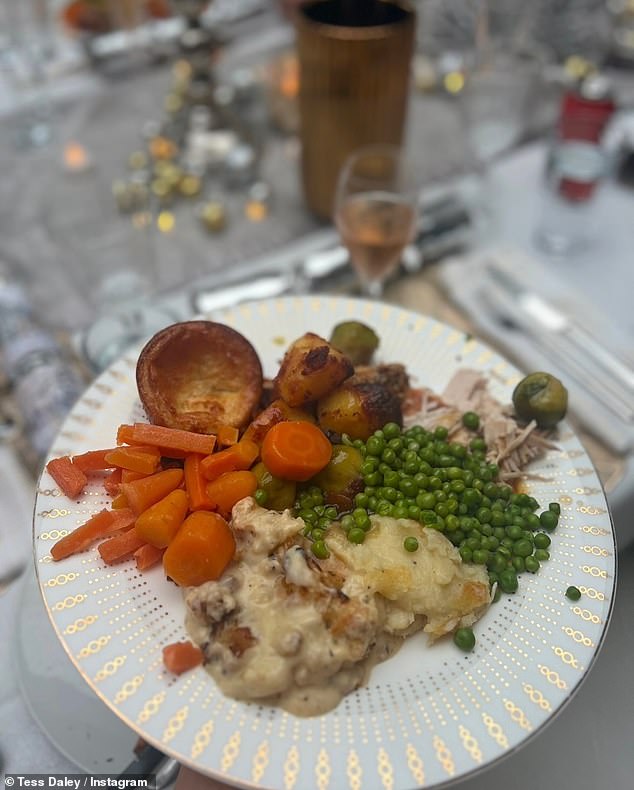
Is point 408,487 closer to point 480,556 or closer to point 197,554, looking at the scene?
point 480,556

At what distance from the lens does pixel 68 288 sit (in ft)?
8.75

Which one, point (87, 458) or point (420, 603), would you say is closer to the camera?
point (420, 603)

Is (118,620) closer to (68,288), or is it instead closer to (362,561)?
(362,561)

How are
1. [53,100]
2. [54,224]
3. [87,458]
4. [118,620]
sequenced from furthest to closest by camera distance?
1. [53,100]
2. [54,224]
3. [87,458]
4. [118,620]

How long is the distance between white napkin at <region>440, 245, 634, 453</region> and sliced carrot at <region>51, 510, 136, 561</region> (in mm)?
1372

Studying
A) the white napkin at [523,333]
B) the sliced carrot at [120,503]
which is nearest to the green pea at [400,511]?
the sliced carrot at [120,503]

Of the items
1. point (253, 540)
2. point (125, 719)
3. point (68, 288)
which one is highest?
point (253, 540)

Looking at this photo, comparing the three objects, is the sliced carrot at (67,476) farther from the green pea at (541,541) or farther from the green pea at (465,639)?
the green pea at (541,541)

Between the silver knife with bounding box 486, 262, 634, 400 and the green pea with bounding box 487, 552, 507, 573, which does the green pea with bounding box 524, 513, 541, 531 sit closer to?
the green pea with bounding box 487, 552, 507, 573

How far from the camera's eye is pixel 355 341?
5.90 ft

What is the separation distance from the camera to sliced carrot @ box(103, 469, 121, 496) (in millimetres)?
1465

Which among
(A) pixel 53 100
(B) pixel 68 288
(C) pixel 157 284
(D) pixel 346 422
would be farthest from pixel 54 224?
(D) pixel 346 422

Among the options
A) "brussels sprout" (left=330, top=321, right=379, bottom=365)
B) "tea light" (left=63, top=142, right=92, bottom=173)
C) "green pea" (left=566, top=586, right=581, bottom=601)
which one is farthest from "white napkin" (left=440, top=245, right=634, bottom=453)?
"tea light" (left=63, top=142, right=92, bottom=173)

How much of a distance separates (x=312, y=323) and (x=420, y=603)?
935mm
